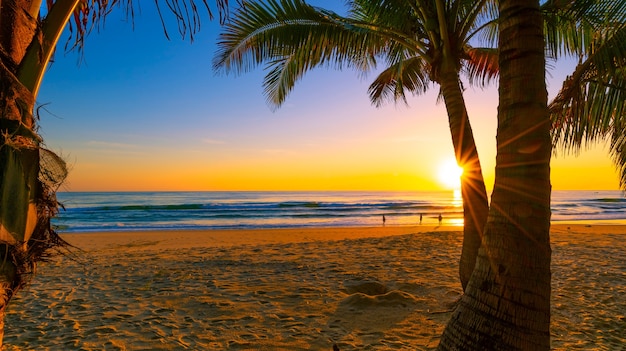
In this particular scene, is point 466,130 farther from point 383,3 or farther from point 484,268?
point 484,268

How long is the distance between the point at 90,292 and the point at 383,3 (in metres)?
5.96

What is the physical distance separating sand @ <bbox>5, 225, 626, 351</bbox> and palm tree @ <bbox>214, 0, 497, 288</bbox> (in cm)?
123

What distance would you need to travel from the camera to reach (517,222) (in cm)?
198

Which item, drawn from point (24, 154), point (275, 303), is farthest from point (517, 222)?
point (275, 303)

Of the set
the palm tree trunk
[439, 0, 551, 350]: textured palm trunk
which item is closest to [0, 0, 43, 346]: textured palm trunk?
[439, 0, 551, 350]: textured palm trunk

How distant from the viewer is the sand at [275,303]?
3961 millimetres

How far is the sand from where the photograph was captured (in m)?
3.96

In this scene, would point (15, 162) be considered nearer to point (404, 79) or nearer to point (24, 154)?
point (24, 154)

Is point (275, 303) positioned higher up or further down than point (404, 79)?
further down

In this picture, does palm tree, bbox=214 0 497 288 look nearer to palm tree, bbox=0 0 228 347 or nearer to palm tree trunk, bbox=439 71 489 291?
palm tree trunk, bbox=439 71 489 291

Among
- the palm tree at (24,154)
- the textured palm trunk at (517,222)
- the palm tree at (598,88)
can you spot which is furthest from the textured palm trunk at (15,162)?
the palm tree at (598,88)

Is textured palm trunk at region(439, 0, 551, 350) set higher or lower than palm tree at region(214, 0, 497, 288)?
lower

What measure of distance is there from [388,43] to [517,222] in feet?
15.0

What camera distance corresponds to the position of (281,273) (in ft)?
23.1
